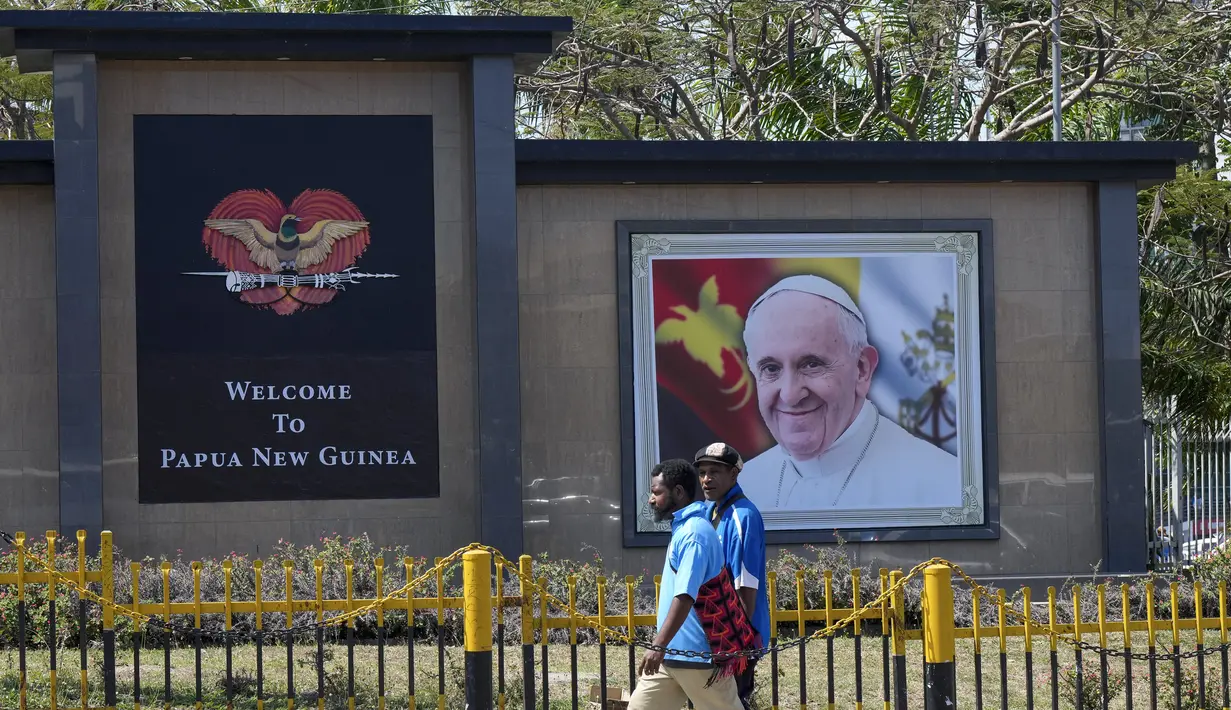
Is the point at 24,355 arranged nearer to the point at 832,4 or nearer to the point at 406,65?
the point at 406,65

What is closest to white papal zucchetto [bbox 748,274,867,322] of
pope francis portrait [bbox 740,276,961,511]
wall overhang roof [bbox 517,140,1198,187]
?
pope francis portrait [bbox 740,276,961,511]

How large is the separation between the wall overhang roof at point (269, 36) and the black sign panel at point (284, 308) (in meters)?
0.62

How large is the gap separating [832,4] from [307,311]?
1304cm

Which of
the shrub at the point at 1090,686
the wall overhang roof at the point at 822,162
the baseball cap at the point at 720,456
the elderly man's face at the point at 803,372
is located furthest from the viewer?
the elderly man's face at the point at 803,372

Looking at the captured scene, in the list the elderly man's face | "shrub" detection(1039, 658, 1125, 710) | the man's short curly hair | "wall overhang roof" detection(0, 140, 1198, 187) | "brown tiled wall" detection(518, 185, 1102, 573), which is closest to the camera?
the man's short curly hair

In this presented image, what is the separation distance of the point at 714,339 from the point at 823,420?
127cm

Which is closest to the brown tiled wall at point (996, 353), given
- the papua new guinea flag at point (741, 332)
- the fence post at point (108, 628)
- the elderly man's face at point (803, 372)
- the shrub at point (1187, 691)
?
the papua new guinea flag at point (741, 332)

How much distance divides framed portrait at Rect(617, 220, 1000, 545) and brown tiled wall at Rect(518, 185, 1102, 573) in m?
0.17

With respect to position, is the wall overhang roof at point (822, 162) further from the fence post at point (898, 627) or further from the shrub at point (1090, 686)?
the fence post at point (898, 627)

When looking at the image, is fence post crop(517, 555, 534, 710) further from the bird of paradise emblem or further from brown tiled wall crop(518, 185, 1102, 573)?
the bird of paradise emblem

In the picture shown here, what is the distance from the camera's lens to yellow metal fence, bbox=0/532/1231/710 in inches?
288

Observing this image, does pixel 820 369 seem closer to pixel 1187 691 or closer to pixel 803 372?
pixel 803 372

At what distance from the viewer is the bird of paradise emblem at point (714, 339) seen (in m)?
13.2

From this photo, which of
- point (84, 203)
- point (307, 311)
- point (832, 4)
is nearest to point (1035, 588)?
point (307, 311)
